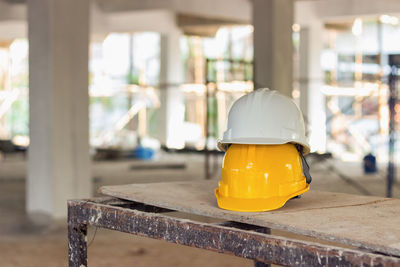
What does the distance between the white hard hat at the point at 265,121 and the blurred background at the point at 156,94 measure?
10.9 ft

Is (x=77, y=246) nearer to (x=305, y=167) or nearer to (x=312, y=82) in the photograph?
(x=305, y=167)

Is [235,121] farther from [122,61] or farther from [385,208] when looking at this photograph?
[122,61]

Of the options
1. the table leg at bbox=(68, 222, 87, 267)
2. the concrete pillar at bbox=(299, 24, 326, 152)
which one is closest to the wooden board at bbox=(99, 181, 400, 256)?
the table leg at bbox=(68, 222, 87, 267)

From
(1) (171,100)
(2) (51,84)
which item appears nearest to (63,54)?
(2) (51,84)

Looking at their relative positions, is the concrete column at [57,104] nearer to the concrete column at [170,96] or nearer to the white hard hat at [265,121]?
the white hard hat at [265,121]

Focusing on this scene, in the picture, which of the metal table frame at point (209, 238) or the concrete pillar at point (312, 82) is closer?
the metal table frame at point (209, 238)

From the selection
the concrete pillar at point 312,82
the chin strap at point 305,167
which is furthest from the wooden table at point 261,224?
the concrete pillar at point 312,82

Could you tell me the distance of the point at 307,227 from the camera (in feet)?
8.18

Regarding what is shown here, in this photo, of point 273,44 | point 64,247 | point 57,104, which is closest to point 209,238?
point 64,247

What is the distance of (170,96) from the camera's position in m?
23.7

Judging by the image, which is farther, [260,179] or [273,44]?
[273,44]

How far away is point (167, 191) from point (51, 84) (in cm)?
605

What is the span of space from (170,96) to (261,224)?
2118 centimetres

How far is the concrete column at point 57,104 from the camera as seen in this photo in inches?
364
